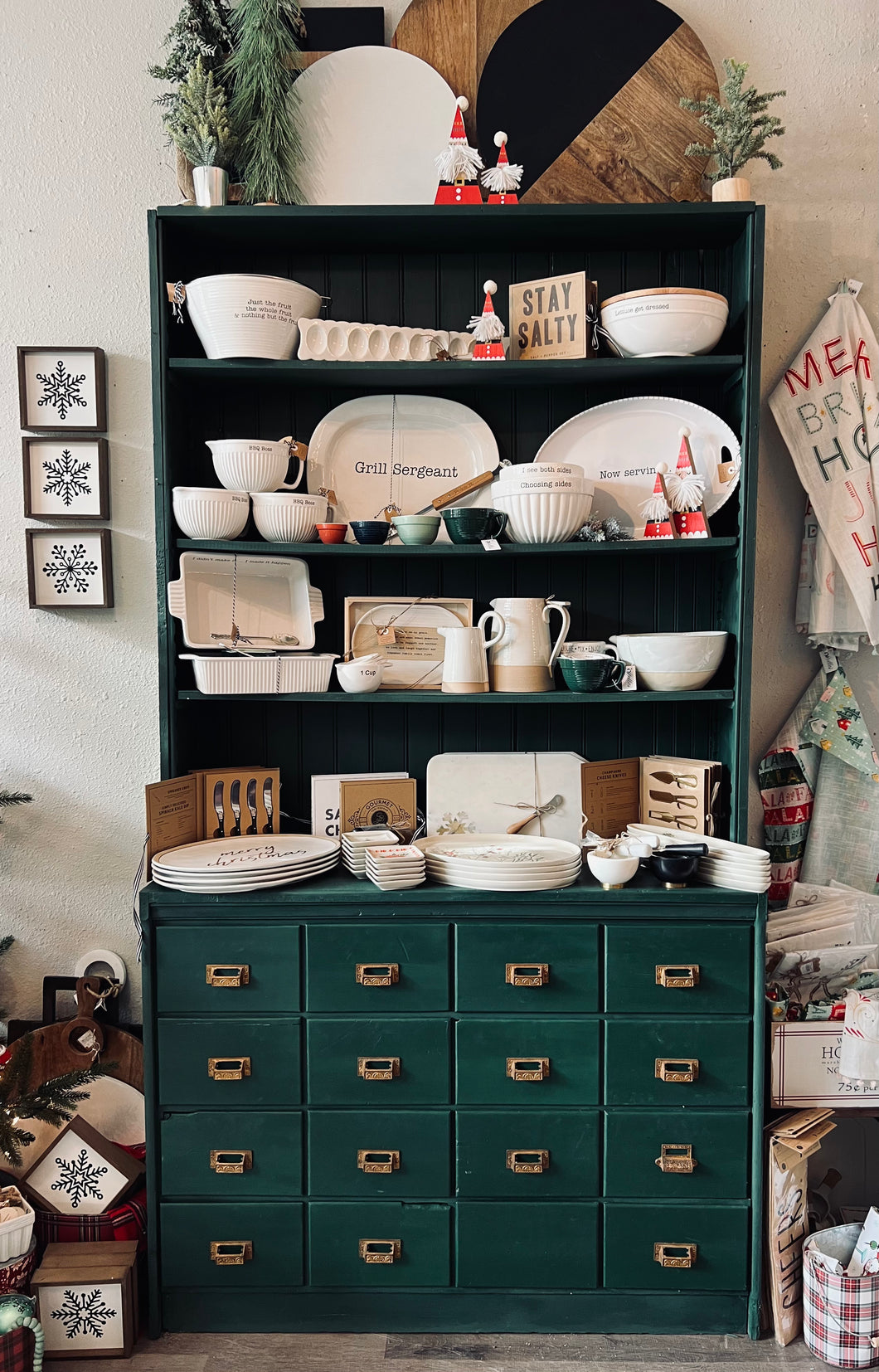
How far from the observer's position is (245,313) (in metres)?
2.00

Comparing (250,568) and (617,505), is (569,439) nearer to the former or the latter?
(617,505)

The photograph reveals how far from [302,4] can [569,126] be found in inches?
27.9

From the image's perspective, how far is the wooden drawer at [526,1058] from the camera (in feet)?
6.35

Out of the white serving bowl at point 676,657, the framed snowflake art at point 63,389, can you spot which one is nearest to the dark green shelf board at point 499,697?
the white serving bowl at point 676,657

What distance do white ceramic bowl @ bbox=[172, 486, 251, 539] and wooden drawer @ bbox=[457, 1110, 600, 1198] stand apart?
136 centimetres

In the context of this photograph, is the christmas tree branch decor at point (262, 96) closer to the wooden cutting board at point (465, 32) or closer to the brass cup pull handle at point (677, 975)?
the wooden cutting board at point (465, 32)

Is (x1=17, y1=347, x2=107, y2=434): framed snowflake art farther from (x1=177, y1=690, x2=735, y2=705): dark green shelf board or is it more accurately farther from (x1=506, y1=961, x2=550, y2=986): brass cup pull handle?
(x1=506, y1=961, x2=550, y2=986): brass cup pull handle

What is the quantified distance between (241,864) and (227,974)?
0.23 meters

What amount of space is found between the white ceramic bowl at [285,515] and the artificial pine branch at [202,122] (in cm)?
73

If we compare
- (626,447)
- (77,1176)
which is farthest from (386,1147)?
(626,447)

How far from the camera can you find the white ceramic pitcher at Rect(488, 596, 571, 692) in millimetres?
2125

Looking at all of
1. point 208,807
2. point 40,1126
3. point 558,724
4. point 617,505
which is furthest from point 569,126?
point 40,1126

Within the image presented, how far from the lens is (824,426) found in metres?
2.23

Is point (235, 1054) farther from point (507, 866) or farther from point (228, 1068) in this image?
point (507, 866)
